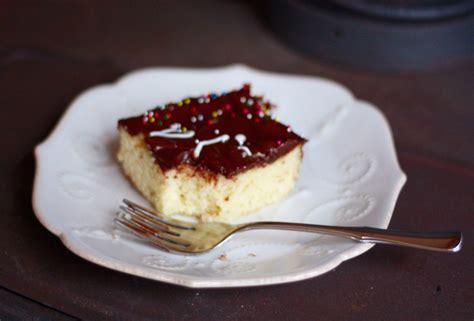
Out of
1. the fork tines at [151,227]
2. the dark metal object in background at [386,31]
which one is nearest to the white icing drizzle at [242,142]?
the fork tines at [151,227]

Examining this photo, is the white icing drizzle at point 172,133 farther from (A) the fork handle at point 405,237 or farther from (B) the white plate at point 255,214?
(A) the fork handle at point 405,237

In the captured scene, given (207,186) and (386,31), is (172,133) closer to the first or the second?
(207,186)

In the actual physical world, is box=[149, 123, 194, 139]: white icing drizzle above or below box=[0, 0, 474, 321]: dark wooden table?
above

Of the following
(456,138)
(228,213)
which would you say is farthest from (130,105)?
(456,138)

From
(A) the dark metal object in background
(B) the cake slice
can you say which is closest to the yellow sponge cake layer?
(B) the cake slice

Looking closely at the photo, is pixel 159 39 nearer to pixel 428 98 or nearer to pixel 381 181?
pixel 428 98

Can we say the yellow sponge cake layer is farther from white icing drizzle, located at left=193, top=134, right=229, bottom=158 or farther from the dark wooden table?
the dark wooden table

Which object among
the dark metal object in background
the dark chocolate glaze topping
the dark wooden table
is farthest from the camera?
the dark metal object in background
